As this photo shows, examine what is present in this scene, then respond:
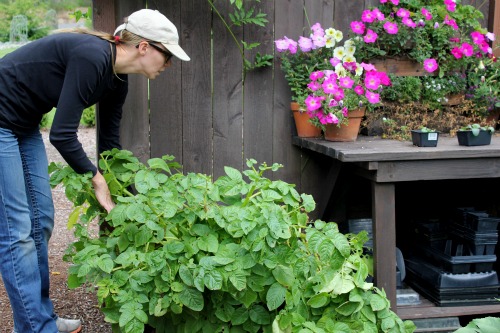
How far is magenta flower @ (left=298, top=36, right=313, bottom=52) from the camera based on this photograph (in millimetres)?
3201

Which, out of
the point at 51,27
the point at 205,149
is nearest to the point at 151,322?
the point at 205,149

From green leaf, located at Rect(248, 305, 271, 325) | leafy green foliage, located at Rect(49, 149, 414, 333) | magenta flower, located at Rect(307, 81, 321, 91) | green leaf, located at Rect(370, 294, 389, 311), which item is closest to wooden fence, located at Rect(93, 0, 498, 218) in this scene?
magenta flower, located at Rect(307, 81, 321, 91)

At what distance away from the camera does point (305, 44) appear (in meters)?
3.20

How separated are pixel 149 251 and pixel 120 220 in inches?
6.3

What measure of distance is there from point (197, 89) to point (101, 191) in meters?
0.97

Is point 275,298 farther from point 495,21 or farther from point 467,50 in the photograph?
point 495,21

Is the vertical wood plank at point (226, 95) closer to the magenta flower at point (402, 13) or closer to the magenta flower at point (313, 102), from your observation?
the magenta flower at point (313, 102)

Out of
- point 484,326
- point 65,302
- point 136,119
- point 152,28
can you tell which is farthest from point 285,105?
point 484,326

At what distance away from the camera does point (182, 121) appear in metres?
3.28

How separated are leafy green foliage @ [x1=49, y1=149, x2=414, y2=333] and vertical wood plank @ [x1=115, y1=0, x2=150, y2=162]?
2.82ft

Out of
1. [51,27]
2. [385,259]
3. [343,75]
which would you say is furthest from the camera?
[51,27]

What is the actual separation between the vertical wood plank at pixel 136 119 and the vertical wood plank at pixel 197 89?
0.19 meters

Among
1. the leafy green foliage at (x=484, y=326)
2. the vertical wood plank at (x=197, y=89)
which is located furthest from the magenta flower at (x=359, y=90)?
the leafy green foliage at (x=484, y=326)

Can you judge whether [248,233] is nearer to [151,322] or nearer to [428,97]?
[151,322]
